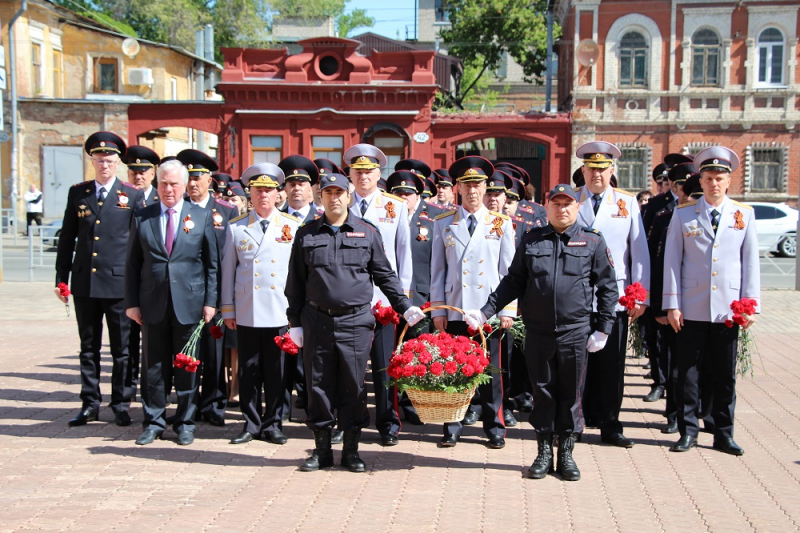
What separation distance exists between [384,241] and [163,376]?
2.21 m

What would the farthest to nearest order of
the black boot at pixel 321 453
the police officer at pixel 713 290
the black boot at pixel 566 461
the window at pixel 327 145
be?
the window at pixel 327 145
the police officer at pixel 713 290
the black boot at pixel 321 453
the black boot at pixel 566 461

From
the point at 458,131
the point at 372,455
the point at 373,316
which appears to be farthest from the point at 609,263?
the point at 458,131

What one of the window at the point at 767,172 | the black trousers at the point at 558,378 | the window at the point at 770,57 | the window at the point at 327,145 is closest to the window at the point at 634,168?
the window at the point at 767,172

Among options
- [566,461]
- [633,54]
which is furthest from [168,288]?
[633,54]

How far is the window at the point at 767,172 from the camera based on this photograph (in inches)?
1379

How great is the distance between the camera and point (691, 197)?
8.47 meters

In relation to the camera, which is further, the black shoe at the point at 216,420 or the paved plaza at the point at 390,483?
the black shoe at the point at 216,420

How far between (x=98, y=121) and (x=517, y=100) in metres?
34.8

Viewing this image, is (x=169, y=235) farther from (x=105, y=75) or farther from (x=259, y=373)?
(x=105, y=75)

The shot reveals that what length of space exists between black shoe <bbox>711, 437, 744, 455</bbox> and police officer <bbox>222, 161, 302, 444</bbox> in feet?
11.7

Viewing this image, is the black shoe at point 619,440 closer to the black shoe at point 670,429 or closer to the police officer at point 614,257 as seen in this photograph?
the police officer at point 614,257

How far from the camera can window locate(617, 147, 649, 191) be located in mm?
35625

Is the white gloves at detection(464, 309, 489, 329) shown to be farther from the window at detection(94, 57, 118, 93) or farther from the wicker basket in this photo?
the window at detection(94, 57, 118, 93)

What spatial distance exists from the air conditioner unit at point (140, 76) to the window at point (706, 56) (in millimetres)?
23340
